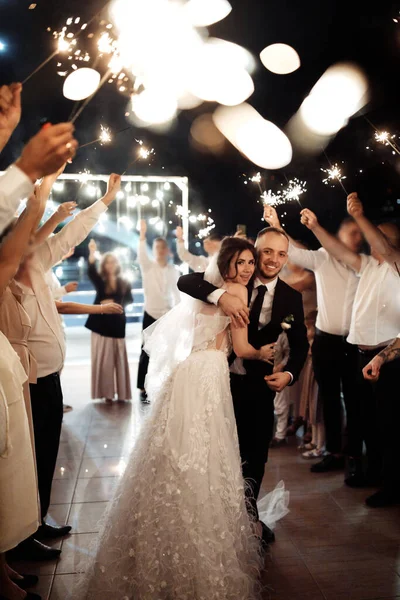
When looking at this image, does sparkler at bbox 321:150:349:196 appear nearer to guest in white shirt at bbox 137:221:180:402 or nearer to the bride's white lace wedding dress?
the bride's white lace wedding dress

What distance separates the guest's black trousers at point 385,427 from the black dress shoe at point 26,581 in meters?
1.88

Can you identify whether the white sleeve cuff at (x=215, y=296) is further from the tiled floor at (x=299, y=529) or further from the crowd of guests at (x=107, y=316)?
the tiled floor at (x=299, y=529)

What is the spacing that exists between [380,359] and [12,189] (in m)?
2.09

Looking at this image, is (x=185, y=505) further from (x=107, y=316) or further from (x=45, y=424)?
(x=107, y=316)

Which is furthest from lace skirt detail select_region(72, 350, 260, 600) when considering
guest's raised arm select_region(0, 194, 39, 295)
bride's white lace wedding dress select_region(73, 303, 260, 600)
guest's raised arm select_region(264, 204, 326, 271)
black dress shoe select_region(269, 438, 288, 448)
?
black dress shoe select_region(269, 438, 288, 448)

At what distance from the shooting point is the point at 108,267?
490 cm

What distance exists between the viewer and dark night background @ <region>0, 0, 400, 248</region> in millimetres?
3420

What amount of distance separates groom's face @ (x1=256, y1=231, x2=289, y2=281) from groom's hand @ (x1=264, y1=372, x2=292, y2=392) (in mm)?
480

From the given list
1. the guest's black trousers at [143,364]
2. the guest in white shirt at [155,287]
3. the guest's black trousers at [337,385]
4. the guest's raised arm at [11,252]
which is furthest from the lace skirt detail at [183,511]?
the guest in white shirt at [155,287]

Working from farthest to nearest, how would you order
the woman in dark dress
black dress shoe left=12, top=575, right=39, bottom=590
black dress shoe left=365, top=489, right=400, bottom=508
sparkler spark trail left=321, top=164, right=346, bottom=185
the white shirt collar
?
1. the woman in dark dress
2. sparkler spark trail left=321, top=164, right=346, bottom=185
3. black dress shoe left=365, top=489, right=400, bottom=508
4. the white shirt collar
5. black dress shoe left=12, top=575, right=39, bottom=590

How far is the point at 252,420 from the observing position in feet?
7.85

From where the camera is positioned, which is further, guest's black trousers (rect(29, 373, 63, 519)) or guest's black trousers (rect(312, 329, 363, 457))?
guest's black trousers (rect(312, 329, 363, 457))

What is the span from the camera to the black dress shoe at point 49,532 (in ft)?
A: 8.12

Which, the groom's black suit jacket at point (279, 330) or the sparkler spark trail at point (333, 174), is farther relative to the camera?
the sparkler spark trail at point (333, 174)
